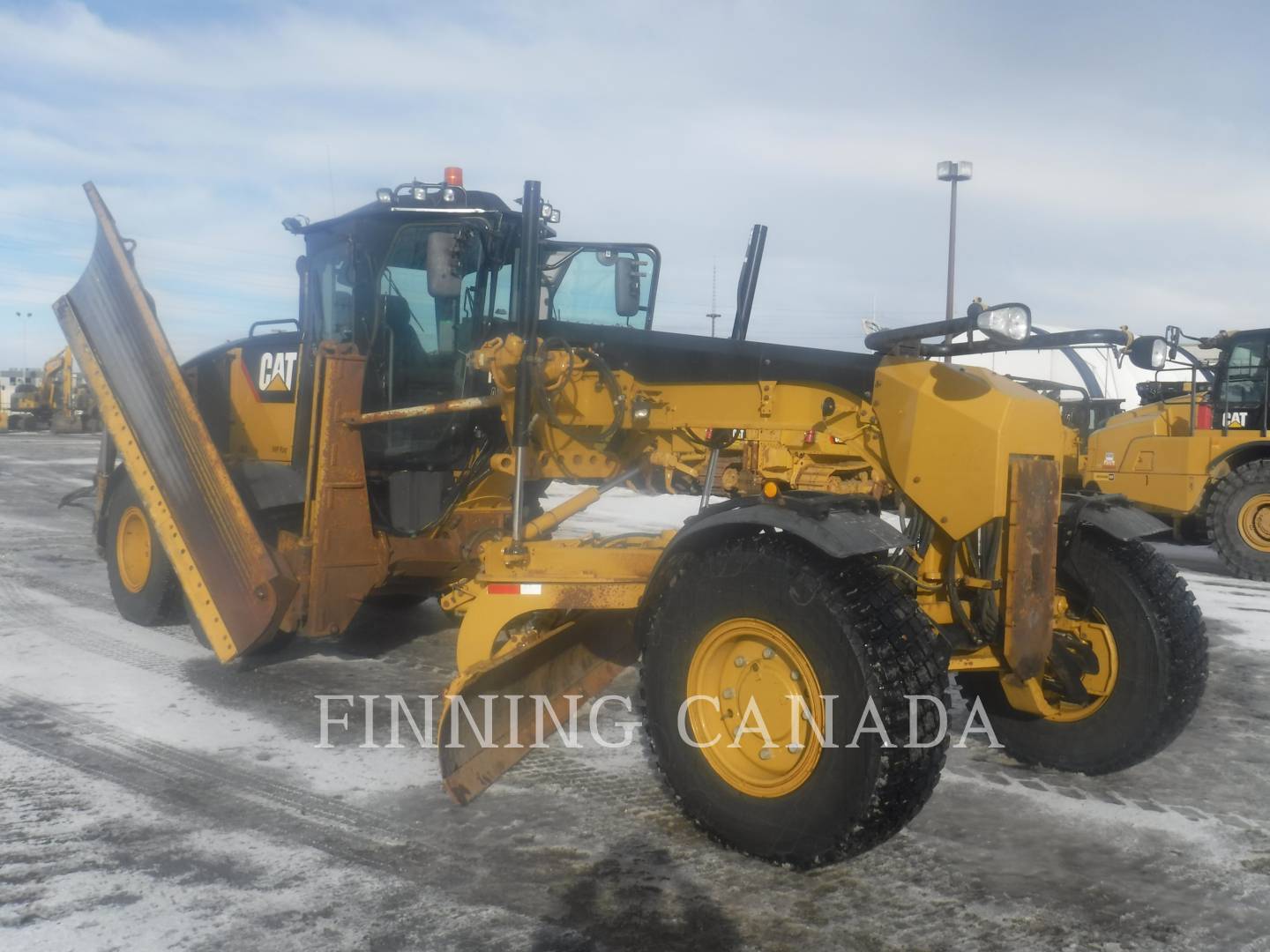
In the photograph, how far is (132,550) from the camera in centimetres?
706

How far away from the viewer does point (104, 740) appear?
15.4ft

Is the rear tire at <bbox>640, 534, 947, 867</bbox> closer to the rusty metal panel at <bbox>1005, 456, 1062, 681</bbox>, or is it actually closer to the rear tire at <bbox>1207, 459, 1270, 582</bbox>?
the rusty metal panel at <bbox>1005, 456, 1062, 681</bbox>

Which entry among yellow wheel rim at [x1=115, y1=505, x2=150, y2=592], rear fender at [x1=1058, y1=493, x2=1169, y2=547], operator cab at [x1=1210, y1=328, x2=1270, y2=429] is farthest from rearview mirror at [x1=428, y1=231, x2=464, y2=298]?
operator cab at [x1=1210, y1=328, x2=1270, y2=429]

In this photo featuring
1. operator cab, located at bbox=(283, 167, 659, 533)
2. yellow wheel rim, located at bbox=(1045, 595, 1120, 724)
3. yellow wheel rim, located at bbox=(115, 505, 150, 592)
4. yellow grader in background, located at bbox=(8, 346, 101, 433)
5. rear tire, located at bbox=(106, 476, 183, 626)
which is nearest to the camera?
yellow wheel rim, located at bbox=(1045, 595, 1120, 724)

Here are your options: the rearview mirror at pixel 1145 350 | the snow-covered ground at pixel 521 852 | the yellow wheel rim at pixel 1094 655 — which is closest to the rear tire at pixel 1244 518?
the snow-covered ground at pixel 521 852

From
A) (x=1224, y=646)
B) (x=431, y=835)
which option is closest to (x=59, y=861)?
(x=431, y=835)

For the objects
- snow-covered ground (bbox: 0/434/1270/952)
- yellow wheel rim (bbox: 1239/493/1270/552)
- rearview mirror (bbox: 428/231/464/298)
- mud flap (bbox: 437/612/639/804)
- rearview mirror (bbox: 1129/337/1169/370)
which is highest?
rearview mirror (bbox: 428/231/464/298)

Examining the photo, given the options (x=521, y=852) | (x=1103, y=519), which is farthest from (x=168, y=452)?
(x=1103, y=519)

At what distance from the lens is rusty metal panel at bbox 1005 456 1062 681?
3.58 meters

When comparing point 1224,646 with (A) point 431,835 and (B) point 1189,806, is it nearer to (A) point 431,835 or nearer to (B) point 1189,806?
(B) point 1189,806

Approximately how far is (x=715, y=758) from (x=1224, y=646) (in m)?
4.75

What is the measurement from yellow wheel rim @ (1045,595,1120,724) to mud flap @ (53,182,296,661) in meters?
3.52

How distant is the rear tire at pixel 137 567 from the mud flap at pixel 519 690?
3243mm

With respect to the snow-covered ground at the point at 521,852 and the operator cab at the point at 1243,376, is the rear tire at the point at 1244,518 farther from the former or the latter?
the snow-covered ground at the point at 521,852
